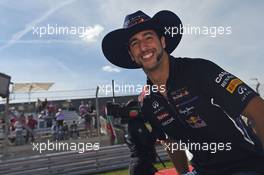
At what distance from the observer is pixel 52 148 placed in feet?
45.6

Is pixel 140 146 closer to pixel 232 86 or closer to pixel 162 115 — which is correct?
pixel 162 115

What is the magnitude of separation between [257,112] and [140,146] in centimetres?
127

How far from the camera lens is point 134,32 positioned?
11.2 ft

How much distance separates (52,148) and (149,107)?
36.2 ft

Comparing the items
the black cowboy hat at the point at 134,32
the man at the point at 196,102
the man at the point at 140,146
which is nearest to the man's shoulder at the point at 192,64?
the man at the point at 196,102

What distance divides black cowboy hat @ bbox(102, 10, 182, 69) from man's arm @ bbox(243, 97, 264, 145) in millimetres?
1184

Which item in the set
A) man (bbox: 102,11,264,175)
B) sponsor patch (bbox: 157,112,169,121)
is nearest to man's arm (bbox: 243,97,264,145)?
man (bbox: 102,11,264,175)

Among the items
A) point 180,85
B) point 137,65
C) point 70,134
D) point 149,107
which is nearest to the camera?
point 180,85

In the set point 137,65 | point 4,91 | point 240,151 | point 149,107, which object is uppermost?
point 4,91

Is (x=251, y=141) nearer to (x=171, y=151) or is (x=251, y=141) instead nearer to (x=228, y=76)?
(x=228, y=76)

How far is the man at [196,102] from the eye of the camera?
8.57 ft

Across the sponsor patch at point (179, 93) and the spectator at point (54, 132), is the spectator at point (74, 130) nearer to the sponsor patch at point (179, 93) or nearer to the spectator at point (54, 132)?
the spectator at point (54, 132)

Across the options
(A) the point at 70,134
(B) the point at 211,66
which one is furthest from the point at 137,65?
(A) the point at 70,134

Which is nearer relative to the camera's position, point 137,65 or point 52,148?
point 137,65
